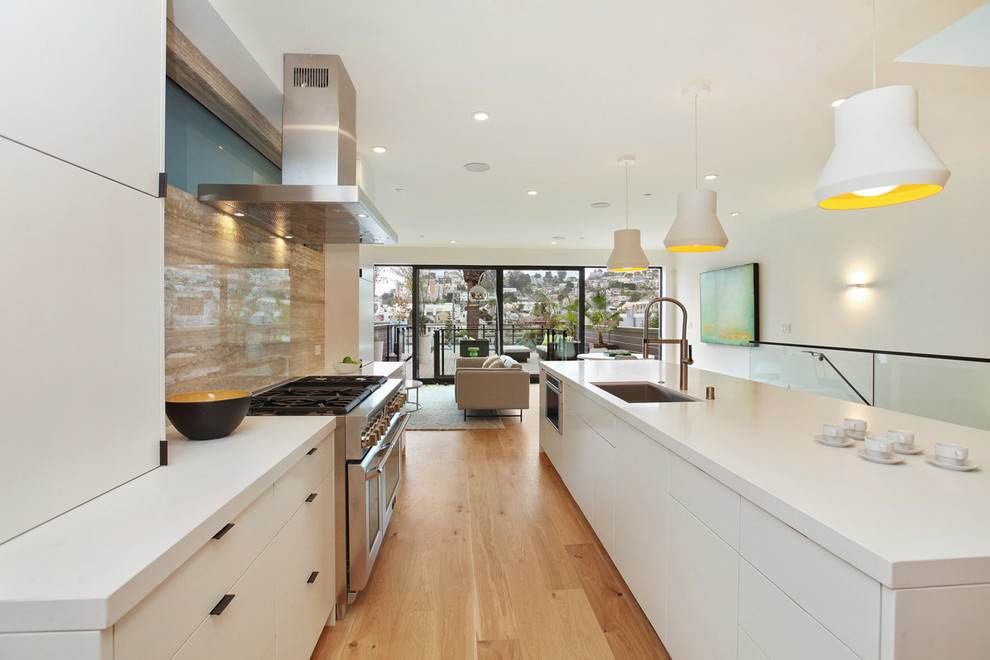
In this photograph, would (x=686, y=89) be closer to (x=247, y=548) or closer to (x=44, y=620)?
(x=247, y=548)

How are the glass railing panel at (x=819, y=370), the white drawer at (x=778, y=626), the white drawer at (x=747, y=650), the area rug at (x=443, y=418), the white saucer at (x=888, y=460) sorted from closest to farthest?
1. the white drawer at (x=778, y=626)
2. the white drawer at (x=747, y=650)
3. the white saucer at (x=888, y=460)
4. the glass railing panel at (x=819, y=370)
5. the area rug at (x=443, y=418)

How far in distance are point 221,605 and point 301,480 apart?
533 mm

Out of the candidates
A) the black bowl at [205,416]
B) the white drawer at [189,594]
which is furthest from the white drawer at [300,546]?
the black bowl at [205,416]

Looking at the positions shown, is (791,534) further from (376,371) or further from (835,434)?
(376,371)

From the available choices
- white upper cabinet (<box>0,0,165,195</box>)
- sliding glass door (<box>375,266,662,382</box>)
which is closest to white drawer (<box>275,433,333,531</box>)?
white upper cabinet (<box>0,0,165,195</box>)

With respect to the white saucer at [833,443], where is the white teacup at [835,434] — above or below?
above

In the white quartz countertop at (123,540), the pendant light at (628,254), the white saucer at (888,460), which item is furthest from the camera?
the pendant light at (628,254)

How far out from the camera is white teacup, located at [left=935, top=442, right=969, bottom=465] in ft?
3.78

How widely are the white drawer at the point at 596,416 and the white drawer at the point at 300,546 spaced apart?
128 cm

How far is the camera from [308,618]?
1.54 meters

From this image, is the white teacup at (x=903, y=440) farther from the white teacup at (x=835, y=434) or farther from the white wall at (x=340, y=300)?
the white wall at (x=340, y=300)

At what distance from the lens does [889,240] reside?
14.9 feet

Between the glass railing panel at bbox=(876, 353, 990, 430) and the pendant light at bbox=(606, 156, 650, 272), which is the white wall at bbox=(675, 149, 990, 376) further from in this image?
the pendant light at bbox=(606, 156, 650, 272)

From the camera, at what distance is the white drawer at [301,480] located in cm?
132
